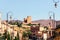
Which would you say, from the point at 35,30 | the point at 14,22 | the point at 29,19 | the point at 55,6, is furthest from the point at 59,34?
the point at 29,19

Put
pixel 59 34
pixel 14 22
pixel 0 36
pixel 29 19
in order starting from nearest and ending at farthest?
pixel 59 34 < pixel 0 36 < pixel 14 22 < pixel 29 19

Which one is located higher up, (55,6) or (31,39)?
(55,6)

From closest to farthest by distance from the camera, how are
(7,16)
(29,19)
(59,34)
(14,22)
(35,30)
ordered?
(59,34) < (7,16) < (35,30) < (14,22) < (29,19)

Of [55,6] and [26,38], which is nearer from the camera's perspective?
[55,6]

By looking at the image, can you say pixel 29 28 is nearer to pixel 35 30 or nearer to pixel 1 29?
pixel 35 30

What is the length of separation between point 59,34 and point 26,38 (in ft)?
61.7

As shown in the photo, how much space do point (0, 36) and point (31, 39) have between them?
5.13 meters

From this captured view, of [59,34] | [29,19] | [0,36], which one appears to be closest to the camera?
[59,34]

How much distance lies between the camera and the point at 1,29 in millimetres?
35969

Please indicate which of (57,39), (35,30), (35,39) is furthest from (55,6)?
(35,30)

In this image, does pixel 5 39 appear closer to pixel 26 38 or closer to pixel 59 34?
pixel 26 38

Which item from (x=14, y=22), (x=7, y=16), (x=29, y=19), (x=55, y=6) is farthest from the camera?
(x=29, y=19)

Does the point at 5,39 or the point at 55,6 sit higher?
the point at 55,6

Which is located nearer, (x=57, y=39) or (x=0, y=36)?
(x=57, y=39)
